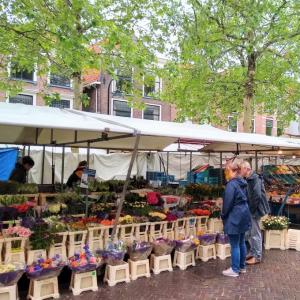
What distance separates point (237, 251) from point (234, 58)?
11.4 metres

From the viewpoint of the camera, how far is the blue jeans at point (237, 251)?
17.1 feet

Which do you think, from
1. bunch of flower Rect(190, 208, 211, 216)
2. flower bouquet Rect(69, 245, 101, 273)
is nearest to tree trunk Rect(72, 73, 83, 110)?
bunch of flower Rect(190, 208, 211, 216)

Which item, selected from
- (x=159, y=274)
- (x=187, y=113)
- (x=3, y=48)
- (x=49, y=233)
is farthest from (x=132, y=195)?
(x=187, y=113)

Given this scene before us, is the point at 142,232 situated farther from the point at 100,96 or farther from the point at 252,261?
the point at 100,96

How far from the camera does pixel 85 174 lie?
19.0ft

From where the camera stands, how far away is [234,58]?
15.1m

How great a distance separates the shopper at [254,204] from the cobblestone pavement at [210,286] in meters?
0.23

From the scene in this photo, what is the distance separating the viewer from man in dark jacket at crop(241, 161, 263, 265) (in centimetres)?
572

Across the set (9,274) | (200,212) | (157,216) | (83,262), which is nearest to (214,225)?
(200,212)

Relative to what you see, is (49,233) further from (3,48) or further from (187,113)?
(187,113)

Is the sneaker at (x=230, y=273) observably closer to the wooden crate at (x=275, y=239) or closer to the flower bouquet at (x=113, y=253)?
the flower bouquet at (x=113, y=253)

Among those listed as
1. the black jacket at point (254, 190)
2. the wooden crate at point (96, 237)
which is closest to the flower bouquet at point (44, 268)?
the wooden crate at point (96, 237)

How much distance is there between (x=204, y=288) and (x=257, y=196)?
1784mm

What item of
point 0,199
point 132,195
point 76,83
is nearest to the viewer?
point 0,199
